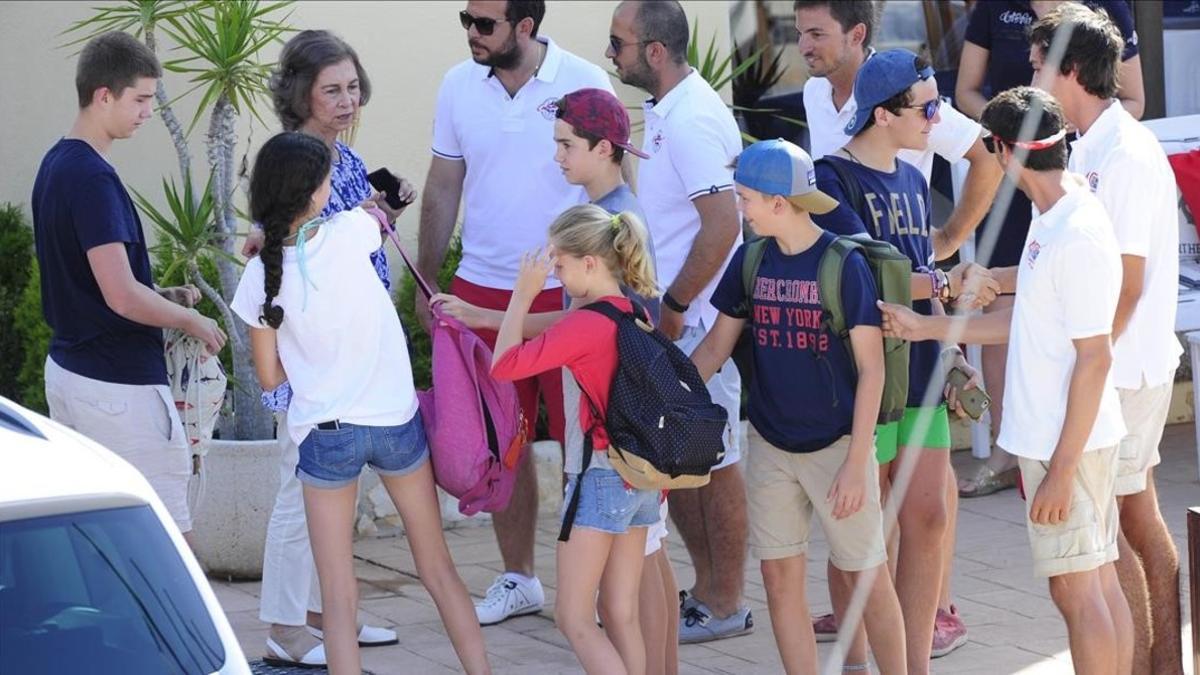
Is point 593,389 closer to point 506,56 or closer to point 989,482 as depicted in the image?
point 506,56

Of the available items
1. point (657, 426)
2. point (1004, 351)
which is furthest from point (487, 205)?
point (1004, 351)

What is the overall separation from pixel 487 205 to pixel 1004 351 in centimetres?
269

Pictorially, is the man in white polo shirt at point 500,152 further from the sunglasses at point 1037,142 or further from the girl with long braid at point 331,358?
the sunglasses at point 1037,142

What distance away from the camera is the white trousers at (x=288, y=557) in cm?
562

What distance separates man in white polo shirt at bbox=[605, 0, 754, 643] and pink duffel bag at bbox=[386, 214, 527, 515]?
0.71m

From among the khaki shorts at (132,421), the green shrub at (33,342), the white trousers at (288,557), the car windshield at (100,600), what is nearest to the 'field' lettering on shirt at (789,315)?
the white trousers at (288,557)

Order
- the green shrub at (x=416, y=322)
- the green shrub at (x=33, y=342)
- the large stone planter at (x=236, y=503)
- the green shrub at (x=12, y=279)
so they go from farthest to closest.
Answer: the green shrub at (x=12, y=279) < the green shrub at (x=416, y=322) < the green shrub at (x=33, y=342) < the large stone planter at (x=236, y=503)

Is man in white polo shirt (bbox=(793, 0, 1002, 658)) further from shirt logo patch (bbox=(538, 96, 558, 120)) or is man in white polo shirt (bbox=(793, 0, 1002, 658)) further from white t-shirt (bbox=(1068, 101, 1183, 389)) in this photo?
shirt logo patch (bbox=(538, 96, 558, 120))

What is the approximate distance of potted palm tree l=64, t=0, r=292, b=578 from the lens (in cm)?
674

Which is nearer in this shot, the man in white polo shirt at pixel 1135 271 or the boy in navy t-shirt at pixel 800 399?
the boy in navy t-shirt at pixel 800 399

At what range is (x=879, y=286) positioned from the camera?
4.75 metres

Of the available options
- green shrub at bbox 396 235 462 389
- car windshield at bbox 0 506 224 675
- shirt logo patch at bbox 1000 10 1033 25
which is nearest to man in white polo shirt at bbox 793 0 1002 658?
shirt logo patch at bbox 1000 10 1033 25

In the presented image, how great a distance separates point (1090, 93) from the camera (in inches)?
196

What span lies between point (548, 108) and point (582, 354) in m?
1.44
